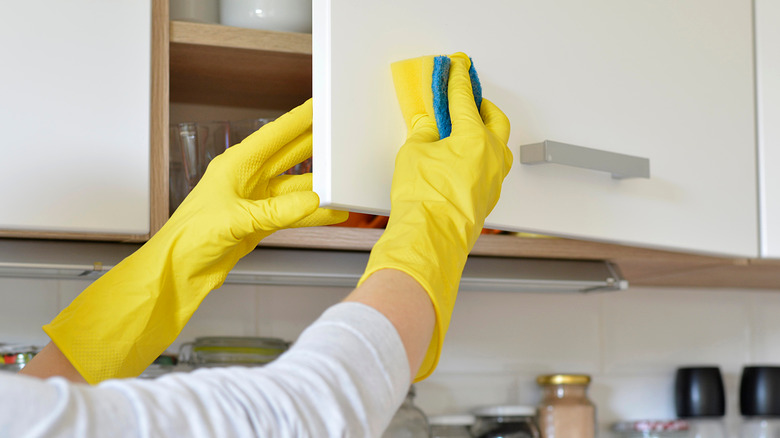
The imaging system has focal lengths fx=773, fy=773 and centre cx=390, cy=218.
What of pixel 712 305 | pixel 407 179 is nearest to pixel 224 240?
pixel 407 179

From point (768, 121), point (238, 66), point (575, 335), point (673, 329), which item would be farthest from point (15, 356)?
point (673, 329)

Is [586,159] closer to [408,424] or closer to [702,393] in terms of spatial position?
[408,424]

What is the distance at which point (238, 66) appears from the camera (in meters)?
0.92

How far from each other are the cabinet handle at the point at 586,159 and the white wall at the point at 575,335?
1.66 feet

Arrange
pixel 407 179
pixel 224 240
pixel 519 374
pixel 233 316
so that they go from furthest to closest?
pixel 519 374 → pixel 233 316 → pixel 224 240 → pixel 407 179

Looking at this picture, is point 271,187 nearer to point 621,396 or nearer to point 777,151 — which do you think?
point 777,151

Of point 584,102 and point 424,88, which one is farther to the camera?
point 584,102

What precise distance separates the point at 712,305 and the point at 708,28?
67 cm

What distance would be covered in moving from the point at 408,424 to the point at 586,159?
0.52m

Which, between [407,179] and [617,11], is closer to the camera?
[407,179]

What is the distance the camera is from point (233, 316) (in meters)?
1.10

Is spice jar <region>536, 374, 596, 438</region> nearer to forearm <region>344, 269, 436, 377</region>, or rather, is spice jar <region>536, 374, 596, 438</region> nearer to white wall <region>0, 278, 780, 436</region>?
white wall <region>0, 278, 780, 436</region>

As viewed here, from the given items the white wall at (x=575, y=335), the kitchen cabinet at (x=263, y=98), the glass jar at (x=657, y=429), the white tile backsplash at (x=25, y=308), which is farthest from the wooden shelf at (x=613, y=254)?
the white tile backsplash at (x=25, y=308)

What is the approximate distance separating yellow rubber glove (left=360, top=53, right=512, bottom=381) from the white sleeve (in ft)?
0.26
